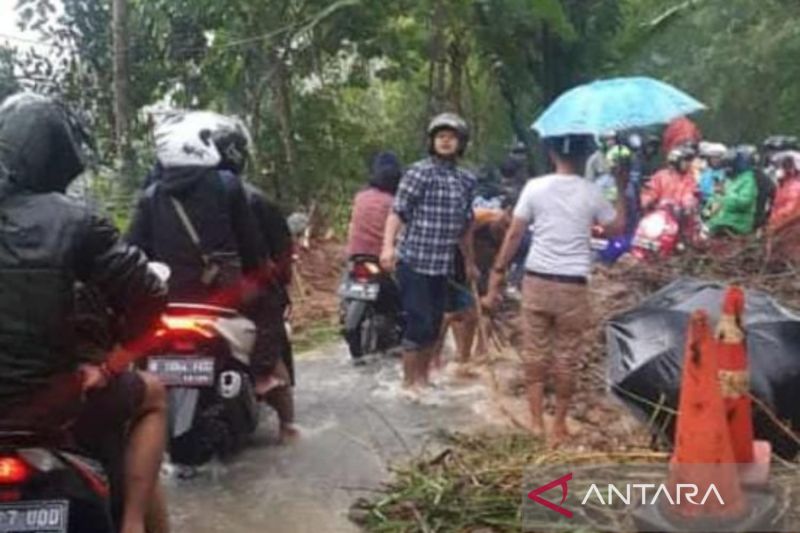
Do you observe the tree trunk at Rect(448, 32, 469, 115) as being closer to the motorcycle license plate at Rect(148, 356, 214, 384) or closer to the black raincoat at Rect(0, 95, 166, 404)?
the motorcycle license plate at Rect(148, 356, 214, 384)

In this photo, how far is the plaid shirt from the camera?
7.30 m

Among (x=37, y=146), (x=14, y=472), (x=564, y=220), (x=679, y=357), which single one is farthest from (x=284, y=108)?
(x=14, y=472)

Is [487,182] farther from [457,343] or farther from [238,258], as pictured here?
[238,258]

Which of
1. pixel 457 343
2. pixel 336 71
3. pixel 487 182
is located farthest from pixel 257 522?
pixel 336 71

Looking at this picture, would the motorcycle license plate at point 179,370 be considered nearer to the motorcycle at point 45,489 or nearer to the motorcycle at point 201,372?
the motorcycle at point 201,372

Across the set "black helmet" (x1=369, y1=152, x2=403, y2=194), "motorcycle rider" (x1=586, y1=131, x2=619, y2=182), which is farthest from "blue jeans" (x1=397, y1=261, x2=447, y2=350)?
"motorcycle rider" (x1=586, y1=131, x2=619, y2=182)

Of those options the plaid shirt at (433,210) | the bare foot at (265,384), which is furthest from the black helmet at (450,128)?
the bare foot at (265,384)

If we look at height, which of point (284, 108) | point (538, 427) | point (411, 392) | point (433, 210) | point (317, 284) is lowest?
point (317, 284)

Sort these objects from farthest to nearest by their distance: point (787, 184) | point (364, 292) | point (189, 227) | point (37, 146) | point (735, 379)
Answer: point (787, 184)
point (364, 292)
point (189, 227)
point (735, 379)
point (37, 146)

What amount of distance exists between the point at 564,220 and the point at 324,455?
5.49 feet

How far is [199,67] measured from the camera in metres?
13.9

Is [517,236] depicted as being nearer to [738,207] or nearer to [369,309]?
[369,309]

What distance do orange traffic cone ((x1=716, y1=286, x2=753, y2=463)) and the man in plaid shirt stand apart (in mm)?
3611

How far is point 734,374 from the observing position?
3754 mm
